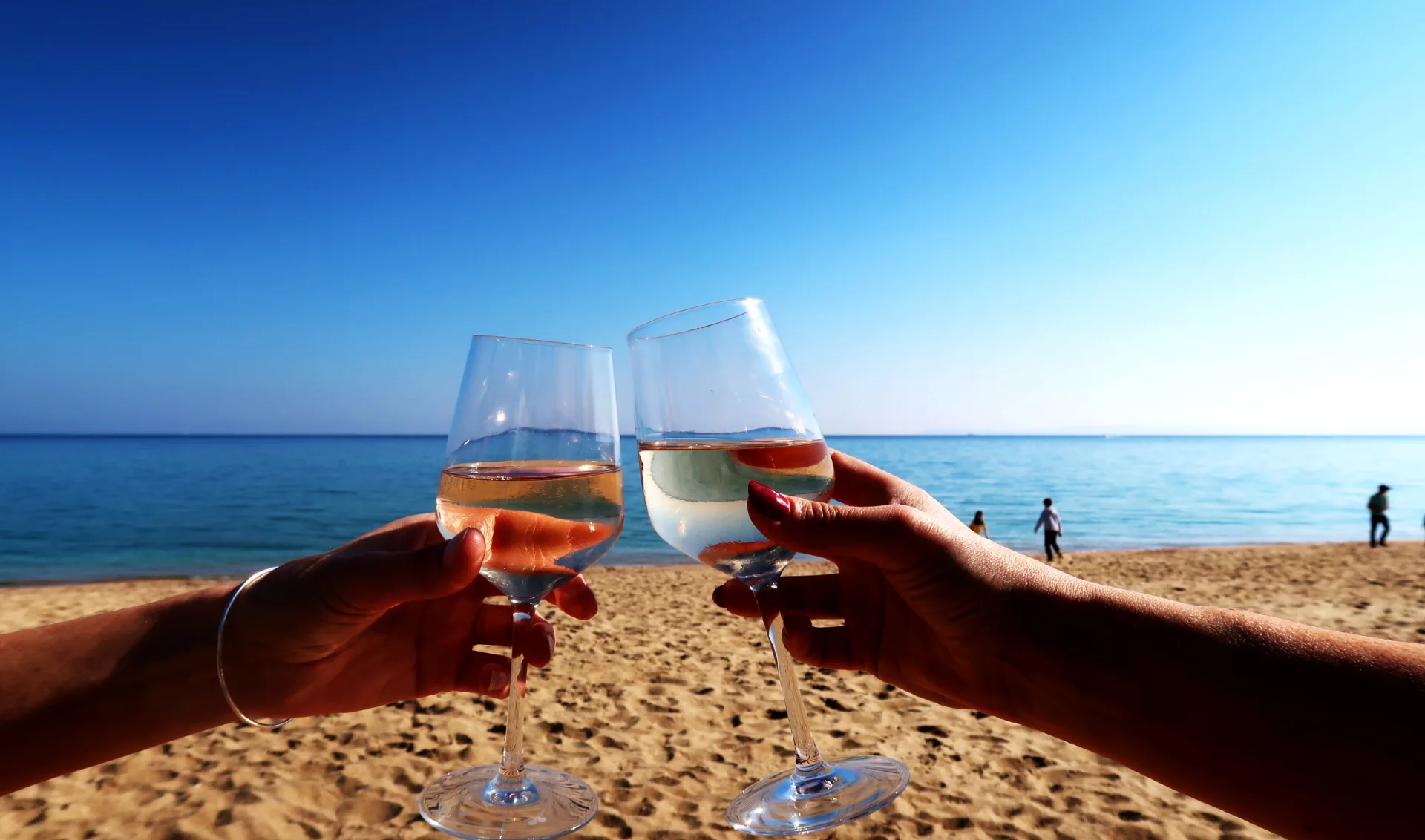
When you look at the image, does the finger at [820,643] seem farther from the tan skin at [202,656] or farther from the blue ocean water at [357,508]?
the blue ocean water at [357,508]

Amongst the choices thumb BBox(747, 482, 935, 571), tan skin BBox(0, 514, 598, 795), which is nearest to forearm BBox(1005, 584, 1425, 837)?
thumb BBox(747, 482, 935, 571)

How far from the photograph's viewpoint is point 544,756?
489 centimetres

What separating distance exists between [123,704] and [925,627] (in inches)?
81.3

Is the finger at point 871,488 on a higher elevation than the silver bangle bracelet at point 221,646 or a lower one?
higher

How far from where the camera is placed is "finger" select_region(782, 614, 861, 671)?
2.22 meters

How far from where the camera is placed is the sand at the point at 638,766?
392 centimetres

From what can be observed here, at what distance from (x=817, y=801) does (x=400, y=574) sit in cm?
102

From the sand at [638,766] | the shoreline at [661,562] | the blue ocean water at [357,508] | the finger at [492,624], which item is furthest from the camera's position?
the blue ocean water at [357,508]

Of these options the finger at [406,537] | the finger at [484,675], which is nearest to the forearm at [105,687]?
the finger at [406,537]

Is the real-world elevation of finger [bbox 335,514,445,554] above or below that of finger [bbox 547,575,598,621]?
above

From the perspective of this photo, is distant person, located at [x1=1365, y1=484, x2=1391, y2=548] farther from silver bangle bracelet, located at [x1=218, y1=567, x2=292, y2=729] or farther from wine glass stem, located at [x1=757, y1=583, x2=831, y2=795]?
silver bangle bracelet, located at [x1=218, y1=567, x2=292, y2=729]

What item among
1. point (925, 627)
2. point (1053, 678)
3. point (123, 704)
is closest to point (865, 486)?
point (925, 627)

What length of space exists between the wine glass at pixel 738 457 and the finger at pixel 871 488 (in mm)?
605

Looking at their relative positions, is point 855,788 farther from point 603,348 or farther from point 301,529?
point 301,529
